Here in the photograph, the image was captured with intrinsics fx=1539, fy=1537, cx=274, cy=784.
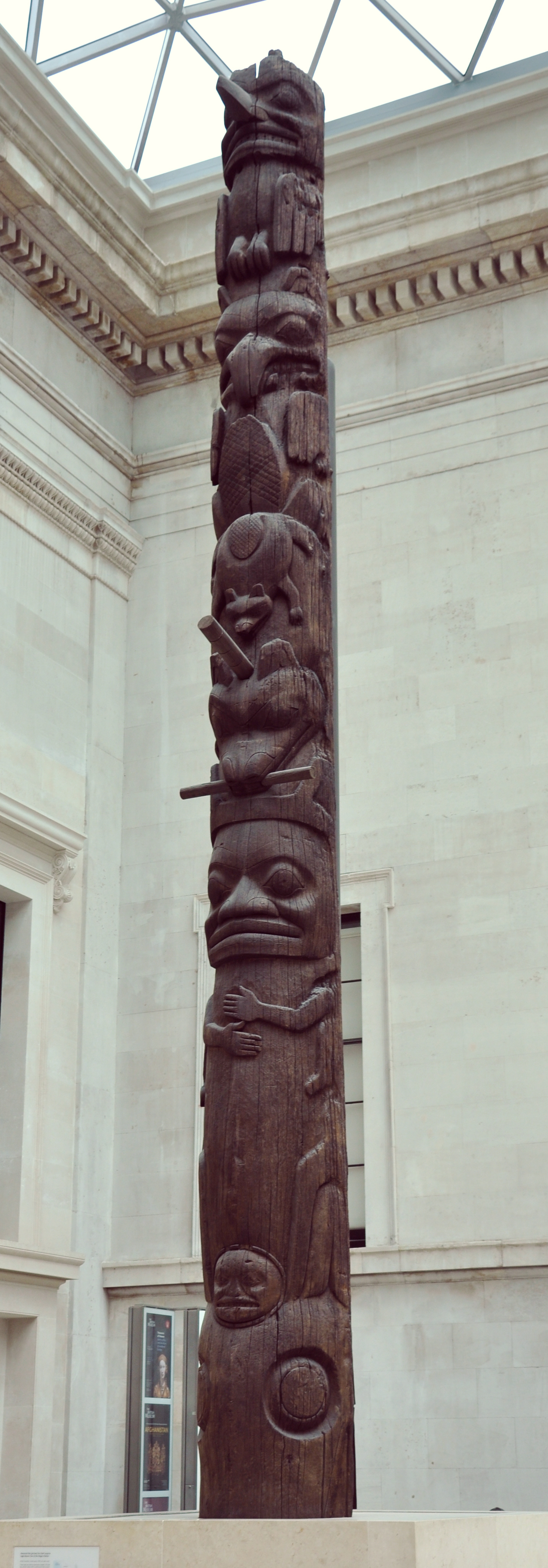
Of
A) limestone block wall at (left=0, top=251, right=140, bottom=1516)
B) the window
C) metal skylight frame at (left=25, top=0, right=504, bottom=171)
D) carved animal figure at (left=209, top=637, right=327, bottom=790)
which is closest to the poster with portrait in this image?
limestone block wall at (left=0, top=251, right=140, bottom=1516)

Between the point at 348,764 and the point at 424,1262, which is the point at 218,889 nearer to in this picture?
the point at 424,1262

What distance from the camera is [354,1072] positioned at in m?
15.5

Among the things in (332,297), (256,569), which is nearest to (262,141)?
(256,569)

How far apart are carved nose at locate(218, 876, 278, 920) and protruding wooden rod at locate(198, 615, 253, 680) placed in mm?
827

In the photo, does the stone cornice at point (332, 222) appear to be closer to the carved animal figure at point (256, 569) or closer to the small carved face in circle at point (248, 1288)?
the carved animal figure at point (256, 569)

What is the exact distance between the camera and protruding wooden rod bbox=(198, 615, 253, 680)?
5582 mm

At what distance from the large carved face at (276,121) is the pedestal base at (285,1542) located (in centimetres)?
569

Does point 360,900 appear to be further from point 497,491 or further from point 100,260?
point 100,260

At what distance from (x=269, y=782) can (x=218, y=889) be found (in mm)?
449

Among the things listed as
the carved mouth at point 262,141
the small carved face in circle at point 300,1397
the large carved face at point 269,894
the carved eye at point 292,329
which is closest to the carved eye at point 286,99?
the carved mouth at point 262,141

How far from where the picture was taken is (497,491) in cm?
1611

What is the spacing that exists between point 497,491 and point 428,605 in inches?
55.1

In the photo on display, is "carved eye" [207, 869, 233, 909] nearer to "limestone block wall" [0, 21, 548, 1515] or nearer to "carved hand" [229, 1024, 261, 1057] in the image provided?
"carved hand" [229, 1024, 261, 1057]

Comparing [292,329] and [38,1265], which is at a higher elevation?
[292,329]
